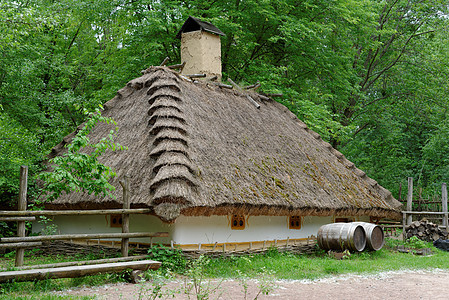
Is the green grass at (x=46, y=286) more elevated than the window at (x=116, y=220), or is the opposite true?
the window at (x=116, y=220)

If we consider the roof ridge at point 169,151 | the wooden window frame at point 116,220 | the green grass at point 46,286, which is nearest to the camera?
the green grass at point 46,286

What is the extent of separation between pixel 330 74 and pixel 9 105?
13.7m

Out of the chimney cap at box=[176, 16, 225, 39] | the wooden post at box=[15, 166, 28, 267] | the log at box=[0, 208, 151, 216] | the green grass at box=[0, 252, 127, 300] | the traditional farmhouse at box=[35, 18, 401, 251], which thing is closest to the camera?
the green grass at box=[0, 252, 127, 300]

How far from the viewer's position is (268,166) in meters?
13.2

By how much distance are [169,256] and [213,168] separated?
8.20 ft

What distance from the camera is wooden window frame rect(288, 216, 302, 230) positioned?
13788 millimetres

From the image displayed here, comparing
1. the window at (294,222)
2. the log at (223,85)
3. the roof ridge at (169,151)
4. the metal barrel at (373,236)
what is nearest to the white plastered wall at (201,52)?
the log at (223,85)

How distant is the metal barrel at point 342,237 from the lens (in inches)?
491

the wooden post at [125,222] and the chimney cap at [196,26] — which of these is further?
the chimney cap at [196,26]

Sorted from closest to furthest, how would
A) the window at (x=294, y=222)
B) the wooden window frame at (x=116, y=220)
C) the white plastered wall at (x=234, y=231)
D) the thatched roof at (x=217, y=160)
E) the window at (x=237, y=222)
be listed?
the thatched roof at (x=217, y=160) → the white plastered wall at (x=234, y=231) → the wooden window frame at (x=116, y=220) → the window at (x=237, y=222) → the window at (x=294, y=222)

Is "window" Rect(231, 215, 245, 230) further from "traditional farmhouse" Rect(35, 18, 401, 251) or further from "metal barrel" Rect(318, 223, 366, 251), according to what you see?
"metal barrel" Rect(318, 223, 366, 251)

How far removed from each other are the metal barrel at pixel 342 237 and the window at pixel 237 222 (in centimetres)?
250

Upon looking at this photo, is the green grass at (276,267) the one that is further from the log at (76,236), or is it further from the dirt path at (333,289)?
the log at (76,236)

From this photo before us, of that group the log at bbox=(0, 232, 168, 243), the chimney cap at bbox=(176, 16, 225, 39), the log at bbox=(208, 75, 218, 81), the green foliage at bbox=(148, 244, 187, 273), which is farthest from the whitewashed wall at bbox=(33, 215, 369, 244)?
the chimney cap at bbox=(176, 16, 225, 39)
